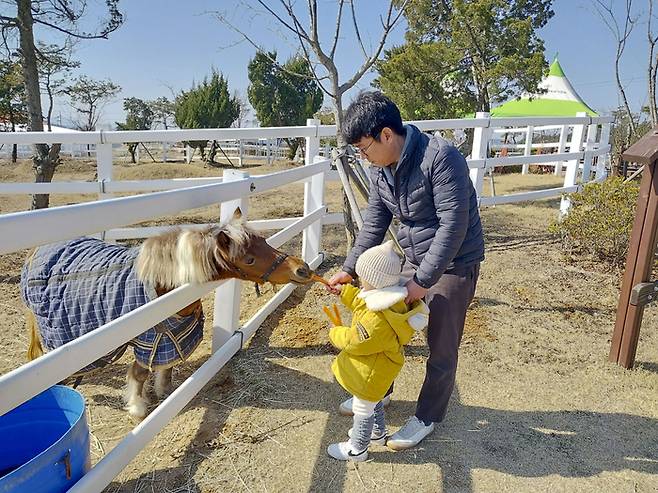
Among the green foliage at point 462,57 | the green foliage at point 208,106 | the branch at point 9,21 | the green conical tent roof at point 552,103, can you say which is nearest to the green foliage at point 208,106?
the green foliage at point 208,106

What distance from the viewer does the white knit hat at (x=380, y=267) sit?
1.96 meters

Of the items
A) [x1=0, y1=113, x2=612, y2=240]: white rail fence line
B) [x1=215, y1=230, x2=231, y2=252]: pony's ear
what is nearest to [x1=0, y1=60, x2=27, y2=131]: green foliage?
[x1=0, y1=113, x2=612, y2=240]: white rail fence line

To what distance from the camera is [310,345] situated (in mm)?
3467

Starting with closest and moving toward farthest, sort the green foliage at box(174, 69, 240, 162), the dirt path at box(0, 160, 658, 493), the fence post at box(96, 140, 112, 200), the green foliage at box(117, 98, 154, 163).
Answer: the dirt path at box(0, 160, 658, 493) → the fence post at box(96, 140, 112, 200) → the green foliage at box(174, 69, 240, 162) → the green foliage at box(117, 98, 154, 163)

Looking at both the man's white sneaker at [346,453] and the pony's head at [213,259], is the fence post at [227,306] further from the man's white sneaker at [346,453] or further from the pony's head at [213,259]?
the man's white sneaker at [346,453]

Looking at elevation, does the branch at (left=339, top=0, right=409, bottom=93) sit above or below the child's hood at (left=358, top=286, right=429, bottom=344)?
above

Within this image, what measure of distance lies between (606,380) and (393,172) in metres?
2.13

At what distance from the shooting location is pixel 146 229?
487cm

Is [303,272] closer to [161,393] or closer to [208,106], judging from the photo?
[161,393]

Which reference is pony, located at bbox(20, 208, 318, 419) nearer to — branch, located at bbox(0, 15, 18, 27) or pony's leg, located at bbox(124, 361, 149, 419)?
pony's leg, located at bbox(124, 361, 149, 419)

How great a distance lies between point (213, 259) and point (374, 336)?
2.80 ft

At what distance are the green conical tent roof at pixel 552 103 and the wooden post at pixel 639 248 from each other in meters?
14.4

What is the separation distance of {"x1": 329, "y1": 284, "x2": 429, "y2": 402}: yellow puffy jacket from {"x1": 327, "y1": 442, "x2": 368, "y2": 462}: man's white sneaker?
13.0 inches

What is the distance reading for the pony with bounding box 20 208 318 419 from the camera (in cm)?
232
